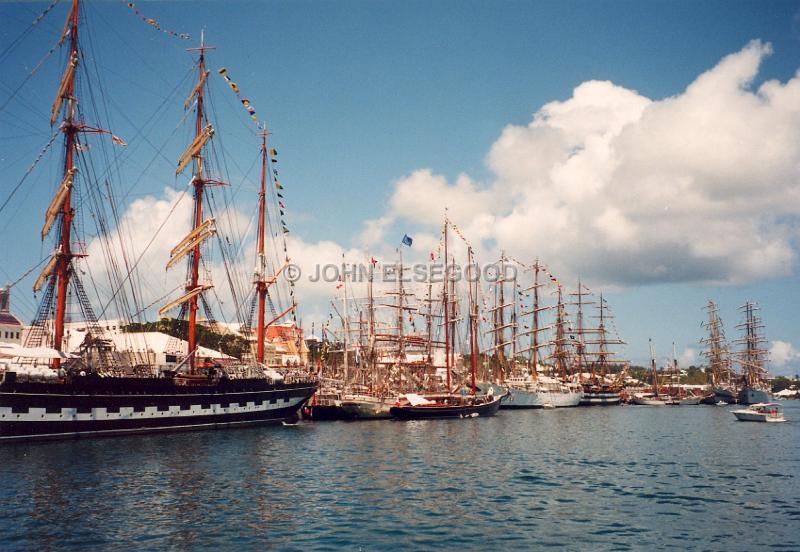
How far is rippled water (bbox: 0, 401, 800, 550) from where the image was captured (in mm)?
19125

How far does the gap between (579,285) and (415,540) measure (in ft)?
424

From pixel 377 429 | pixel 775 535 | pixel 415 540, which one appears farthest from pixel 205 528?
pixel 377 429

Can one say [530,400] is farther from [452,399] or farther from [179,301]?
[179,301]

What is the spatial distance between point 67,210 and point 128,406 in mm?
17065

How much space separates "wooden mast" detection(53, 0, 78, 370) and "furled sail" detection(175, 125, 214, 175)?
14356 mm

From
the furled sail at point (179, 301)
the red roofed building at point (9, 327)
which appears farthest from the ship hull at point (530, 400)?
the red roofed building at point (9, 327)

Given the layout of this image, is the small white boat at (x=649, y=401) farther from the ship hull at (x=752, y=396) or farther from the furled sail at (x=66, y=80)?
the furled sail at (x=66, y=80)

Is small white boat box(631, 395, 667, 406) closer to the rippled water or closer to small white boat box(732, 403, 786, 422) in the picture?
small white boat box(732, 403, 786, 422)

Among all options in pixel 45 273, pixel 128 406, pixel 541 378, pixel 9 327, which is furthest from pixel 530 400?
pixel 9 327

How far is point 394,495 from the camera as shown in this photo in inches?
1026

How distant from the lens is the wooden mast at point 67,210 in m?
48.2

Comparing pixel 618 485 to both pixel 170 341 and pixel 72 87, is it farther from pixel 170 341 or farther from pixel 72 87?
pixel 170 341

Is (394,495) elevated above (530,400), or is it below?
above

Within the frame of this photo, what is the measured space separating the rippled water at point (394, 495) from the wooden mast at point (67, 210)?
38.8ft
